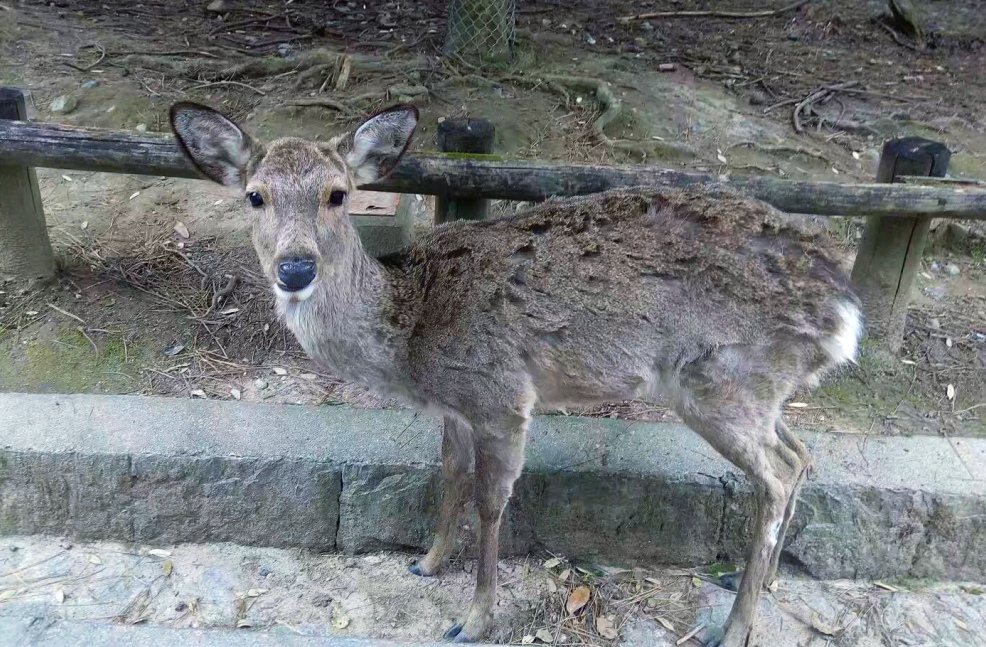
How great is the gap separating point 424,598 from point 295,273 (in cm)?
177

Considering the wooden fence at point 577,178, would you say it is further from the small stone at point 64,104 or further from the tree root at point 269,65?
the tree root at point 269,65

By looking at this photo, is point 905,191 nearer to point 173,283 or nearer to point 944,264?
point 944,264

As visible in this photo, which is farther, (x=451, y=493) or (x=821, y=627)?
(x=451, y=493)

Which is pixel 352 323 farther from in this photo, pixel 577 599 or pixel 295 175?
pixel 577 599

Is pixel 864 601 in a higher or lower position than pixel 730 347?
lower

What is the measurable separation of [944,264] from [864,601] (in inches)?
128

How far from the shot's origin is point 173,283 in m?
5.21

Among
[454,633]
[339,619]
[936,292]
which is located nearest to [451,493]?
[454,633]

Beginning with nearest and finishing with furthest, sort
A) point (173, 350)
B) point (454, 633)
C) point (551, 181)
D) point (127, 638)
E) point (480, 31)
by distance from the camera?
point (127, 638)
point (454, 633)
point (551, 181)
point (173, 350)
point (480, 31)

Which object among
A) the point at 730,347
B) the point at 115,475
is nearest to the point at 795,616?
the point at 730,347

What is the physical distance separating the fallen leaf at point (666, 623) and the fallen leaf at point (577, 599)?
33 centimetres

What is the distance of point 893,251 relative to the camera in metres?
4.54

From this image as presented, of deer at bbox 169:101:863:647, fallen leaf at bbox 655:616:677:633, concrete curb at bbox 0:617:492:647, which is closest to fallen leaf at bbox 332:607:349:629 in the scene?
deer at bbox 169:101:863:647

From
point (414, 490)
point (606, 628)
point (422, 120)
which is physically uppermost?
point (422, 120)
